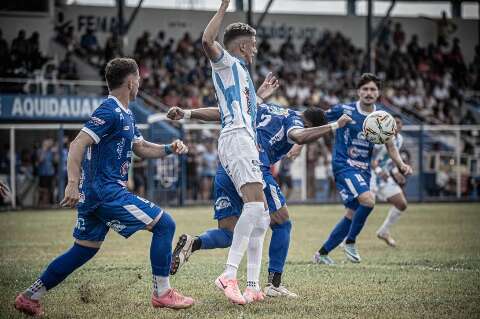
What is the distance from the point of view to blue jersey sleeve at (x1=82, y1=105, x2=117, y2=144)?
249 inches

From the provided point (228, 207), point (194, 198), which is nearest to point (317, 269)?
point (228, 207)

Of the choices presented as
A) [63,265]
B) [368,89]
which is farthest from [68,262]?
[368,89]

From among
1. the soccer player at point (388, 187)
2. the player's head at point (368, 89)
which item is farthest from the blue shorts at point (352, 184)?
the soccer player at point (388, 187)

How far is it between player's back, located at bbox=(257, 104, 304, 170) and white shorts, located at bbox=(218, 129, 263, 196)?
3.71 ft

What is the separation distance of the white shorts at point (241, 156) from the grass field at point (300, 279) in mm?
1097

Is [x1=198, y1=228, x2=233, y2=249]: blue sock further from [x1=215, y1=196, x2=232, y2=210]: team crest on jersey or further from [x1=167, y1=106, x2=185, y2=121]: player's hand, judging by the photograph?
[x1=167, y1=106, x2=185, y2=121]: player's hand

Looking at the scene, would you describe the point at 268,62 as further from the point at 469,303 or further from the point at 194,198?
the point at 469,303

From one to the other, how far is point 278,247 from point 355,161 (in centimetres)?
351

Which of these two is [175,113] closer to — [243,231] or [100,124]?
[100,124]

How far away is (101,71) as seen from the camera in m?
26.2

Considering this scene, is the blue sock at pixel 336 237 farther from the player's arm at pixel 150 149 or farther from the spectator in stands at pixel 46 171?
the spectator in stands at pixel 46 171

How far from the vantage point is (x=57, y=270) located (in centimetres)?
644

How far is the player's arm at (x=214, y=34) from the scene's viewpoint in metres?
6.51

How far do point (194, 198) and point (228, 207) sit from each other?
55.5 ft
